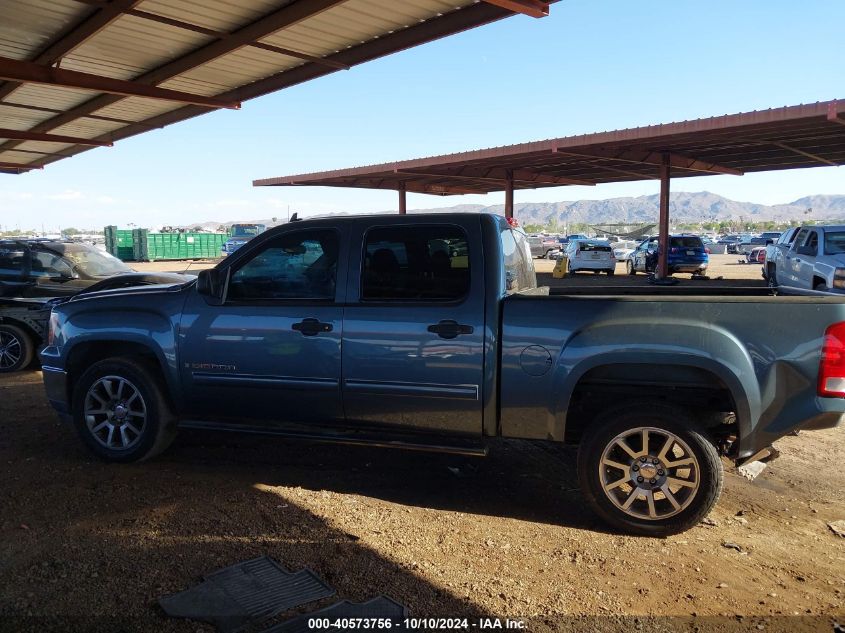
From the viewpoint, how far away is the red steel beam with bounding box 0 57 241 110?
38.1ft

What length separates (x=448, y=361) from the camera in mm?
4277

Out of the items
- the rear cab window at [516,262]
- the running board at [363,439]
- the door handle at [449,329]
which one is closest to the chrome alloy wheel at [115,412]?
the running board at [363,439]

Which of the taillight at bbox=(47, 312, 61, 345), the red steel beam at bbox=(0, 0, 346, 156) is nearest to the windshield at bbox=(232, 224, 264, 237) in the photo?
the red steel beam at bbox=(0, 0, 346, 156)

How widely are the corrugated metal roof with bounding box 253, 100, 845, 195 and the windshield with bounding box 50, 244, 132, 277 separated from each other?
16.7 meters

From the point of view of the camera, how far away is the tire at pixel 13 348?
9.02 m

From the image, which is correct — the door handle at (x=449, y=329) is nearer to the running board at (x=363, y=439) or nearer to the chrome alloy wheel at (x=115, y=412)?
the running board at (x=363, y=439)

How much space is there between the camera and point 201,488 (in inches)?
183

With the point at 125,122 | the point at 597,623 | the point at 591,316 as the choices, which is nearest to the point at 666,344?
the point at 591,316

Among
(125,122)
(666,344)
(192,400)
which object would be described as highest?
(125,122)

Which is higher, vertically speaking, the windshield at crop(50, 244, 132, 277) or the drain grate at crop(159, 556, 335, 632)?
the windshield at crop(50, 244, 132, 277)

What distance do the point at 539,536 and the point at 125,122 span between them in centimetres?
1680

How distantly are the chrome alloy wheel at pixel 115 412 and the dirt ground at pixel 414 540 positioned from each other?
0.23 meters

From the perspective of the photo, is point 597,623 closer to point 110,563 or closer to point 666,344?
point 666,344

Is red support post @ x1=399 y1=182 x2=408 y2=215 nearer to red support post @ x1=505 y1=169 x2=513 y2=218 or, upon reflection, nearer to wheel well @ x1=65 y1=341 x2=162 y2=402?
red support post @ x1=505 y1=169 x2=513 y2=218
